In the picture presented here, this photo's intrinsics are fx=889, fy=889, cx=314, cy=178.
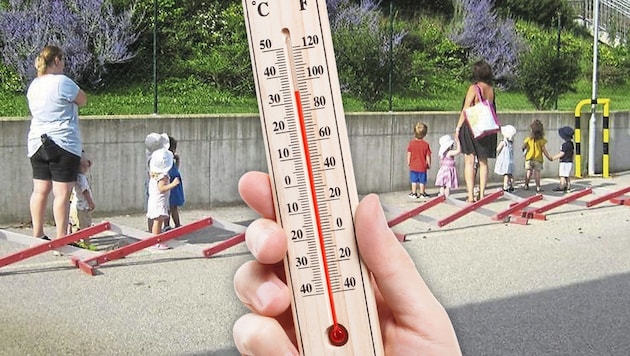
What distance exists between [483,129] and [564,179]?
2834 mm

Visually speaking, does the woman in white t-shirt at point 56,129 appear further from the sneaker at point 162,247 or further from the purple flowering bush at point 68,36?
the purple flowering bush at point 68,36

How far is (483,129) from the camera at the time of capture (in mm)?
11109

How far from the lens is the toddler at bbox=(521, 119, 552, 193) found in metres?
13.1

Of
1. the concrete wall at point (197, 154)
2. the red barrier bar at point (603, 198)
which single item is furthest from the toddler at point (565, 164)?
the red barrier bar at point (603, 198)

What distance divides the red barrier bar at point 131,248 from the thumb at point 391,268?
5.96 meters

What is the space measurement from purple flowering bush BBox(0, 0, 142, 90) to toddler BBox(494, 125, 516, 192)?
548cm

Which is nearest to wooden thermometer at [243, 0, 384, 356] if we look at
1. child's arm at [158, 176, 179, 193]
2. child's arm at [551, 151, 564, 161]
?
child's arm at [158, 176, 179, 193]

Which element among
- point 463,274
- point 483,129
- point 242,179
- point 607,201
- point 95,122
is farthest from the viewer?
point 607,201

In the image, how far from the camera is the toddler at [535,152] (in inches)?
517

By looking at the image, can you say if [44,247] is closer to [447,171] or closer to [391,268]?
[391,268]

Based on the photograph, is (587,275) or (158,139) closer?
(587,275)

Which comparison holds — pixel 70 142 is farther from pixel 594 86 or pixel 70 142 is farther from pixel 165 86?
pixel 594 86

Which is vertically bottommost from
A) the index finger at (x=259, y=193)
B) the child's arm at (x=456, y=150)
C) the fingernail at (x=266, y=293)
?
the child's arm at (x=456, y=150)

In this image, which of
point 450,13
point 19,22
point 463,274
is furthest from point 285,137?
point 450,13
